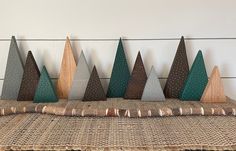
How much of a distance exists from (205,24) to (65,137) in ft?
2.30

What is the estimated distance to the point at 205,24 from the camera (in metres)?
1.05

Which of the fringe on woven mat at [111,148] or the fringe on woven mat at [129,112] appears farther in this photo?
the fringe on woven mat at [129,112]

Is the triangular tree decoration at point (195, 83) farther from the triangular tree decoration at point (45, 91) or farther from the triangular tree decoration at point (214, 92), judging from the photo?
the triangular tree decoration at point (45, 91)

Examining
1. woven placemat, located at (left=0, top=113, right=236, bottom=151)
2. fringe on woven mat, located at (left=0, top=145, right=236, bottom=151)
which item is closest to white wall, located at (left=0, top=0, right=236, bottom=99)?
woven placemat, located at (left=0, top=113, right=236, bottom=151)

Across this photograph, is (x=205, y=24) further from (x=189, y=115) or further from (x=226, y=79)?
(x=189, y=115)

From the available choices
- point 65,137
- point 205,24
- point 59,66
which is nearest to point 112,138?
point 65,137

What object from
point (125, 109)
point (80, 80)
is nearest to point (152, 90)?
point (125, 109)

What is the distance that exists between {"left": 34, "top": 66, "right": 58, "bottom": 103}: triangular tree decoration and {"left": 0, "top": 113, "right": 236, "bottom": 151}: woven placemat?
132mm

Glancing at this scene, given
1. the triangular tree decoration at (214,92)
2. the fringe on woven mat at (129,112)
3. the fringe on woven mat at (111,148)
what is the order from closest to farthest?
the fringe on woven mat at (111,148) < the fringe on woven mat at (129,112) < the triangular tree decoration at (214,92)

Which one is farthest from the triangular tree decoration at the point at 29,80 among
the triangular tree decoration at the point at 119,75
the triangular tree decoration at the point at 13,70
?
the triangular tree decoration at the point at 119,75

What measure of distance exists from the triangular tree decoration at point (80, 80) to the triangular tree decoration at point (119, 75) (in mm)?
101

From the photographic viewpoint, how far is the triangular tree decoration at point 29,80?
1000mm

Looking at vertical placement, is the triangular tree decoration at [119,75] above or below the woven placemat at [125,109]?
above

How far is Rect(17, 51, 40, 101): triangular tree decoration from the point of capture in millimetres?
1000
